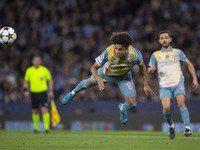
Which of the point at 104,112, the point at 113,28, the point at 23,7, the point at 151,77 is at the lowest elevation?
the point at 104,112

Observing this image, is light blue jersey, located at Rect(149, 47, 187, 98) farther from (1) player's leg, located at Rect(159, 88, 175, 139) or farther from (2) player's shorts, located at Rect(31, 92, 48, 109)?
(2) player's shorts, located at Rect(31, 92, 48, 109)

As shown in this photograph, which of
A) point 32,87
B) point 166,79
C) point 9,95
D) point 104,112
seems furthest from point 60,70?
point 166,79

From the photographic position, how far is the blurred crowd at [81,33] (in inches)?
701

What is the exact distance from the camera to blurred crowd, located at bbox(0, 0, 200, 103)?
17812 millimetres

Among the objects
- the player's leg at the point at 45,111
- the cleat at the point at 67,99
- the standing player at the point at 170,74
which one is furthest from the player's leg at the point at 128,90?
the player's leg at the point at 45,111

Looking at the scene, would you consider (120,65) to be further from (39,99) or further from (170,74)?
(39,99)

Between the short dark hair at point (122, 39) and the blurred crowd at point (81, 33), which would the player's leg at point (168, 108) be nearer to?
the short dark hair at point (122, 39)

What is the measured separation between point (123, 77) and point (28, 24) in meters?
13.3

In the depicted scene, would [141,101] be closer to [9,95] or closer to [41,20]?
[9,95]

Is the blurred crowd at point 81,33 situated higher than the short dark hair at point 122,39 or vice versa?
the blurred crowd at point 81,33

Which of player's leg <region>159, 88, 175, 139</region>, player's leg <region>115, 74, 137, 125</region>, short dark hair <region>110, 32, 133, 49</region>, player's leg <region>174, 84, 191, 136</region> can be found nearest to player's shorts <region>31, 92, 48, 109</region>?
player's leg <region>115, 74, 137, 125</region>

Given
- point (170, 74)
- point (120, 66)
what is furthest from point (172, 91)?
point (120, 66)

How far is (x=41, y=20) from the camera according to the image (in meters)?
21.7

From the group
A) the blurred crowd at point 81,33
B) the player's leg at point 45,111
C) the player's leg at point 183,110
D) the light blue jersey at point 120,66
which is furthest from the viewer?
the blurred crowd at point 81,33
